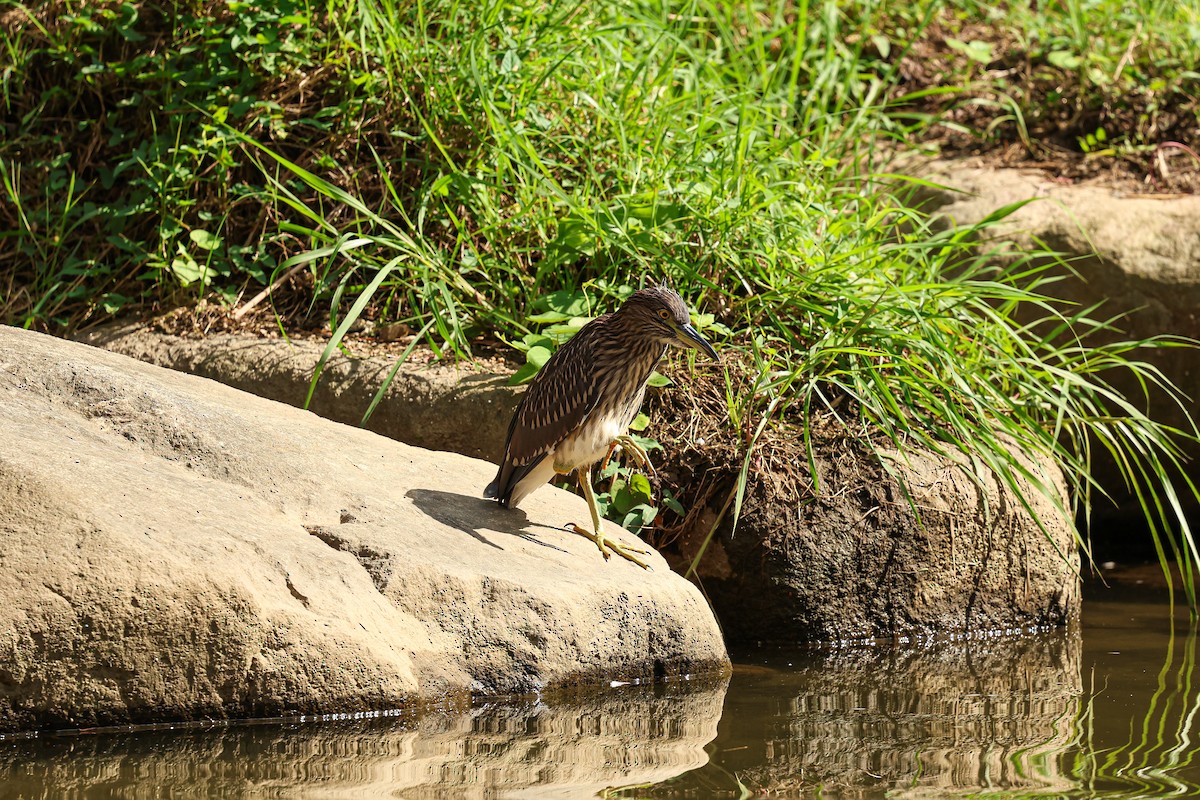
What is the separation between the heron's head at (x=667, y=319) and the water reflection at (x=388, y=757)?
110 centimetres

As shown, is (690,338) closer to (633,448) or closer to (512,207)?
(633,448)

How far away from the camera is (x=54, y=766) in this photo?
281 cm

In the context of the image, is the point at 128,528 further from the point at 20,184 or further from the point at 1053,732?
the point at 20,184

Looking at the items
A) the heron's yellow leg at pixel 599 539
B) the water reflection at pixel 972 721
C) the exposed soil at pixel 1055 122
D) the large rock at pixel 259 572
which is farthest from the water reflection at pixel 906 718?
the exposed soil at pixel 1055 122

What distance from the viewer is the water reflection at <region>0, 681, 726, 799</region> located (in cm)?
270

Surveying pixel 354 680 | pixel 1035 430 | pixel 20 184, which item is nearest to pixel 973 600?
pixel 1035 430

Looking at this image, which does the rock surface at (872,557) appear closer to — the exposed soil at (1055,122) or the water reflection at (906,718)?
the water reflection at (906,718)

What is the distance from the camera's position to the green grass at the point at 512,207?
→ 4738mm

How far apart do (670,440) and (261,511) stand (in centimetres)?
159

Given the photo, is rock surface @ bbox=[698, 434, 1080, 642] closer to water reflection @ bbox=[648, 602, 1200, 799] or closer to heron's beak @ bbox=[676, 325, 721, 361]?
water reflection @ bbox=[648, 602, 1200, 799]

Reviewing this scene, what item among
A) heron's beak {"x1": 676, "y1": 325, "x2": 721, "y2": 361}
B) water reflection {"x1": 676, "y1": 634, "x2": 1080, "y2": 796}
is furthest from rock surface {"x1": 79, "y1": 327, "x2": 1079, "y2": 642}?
heron's beak {"x1": 676, "y1": 325, "x2": 721, "y2": 361}

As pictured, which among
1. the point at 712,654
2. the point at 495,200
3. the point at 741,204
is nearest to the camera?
the point at 712,654

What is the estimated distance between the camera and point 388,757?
116 inches

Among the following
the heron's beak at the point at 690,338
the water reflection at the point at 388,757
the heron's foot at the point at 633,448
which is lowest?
the water reflection at the point at 388,757
